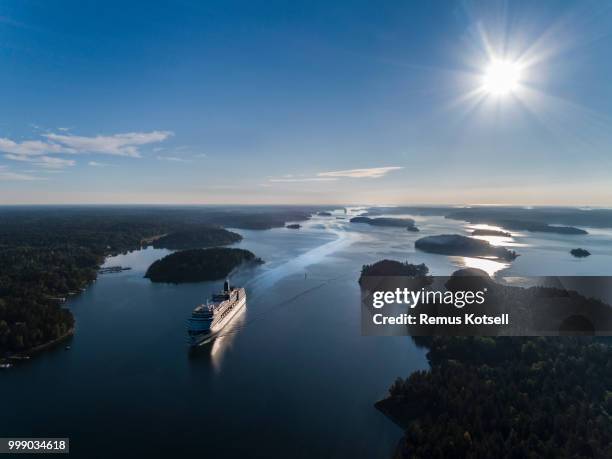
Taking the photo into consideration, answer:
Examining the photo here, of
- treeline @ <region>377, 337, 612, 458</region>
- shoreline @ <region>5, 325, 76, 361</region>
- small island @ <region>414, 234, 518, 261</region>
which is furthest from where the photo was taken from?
small island @ <region>414, 234, 518, 261</region>

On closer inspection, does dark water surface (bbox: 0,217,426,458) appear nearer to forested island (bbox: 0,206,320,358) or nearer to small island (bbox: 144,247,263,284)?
forested island (bbox: 0,206,320,358)

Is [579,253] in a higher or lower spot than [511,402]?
higher

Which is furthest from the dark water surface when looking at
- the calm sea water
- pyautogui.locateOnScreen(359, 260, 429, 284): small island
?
pyautogui.locateOnScreen(359, 260, 429, 284): small island

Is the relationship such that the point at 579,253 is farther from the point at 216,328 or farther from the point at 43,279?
the point at 43,279

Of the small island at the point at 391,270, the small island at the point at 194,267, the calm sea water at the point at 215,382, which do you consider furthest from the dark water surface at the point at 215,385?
the small island at the point at 391,270

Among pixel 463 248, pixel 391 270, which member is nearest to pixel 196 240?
pixel 391 270
